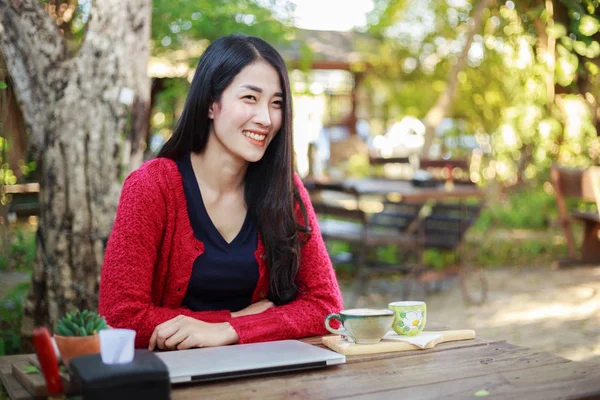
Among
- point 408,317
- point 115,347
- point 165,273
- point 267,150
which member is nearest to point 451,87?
point 267,150

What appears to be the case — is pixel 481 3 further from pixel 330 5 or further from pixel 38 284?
pixel 38 284

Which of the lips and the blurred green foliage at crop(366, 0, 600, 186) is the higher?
A: the blurred green foliage at crop(366, 0, 600, 186)

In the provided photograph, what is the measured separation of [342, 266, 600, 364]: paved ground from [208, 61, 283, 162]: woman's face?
3202 millimetres

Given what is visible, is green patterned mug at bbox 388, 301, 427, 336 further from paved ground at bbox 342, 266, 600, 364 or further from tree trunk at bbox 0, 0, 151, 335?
paved ground at bbox 342, 266, 600, 364

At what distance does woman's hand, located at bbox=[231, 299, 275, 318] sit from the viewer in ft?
6.96

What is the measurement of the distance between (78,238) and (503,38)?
31.0 feet

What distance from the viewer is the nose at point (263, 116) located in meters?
2.15

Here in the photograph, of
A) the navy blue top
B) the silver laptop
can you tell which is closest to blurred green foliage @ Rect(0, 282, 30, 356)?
the navy blue top

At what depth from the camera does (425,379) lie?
1563 mm

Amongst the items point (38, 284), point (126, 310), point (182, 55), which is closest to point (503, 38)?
point (182, 55)

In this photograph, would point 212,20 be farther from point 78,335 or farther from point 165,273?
point 78,335

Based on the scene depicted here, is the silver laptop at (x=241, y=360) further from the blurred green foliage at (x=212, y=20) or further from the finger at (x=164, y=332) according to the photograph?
the blurred green foliage at (x=212, y=20)

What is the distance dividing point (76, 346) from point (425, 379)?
2.20 ft

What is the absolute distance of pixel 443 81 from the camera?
49.6ft
